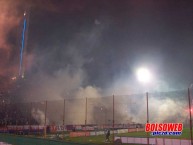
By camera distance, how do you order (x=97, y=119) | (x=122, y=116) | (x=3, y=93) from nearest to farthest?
(x=97, y=119), (x=122, y=116), (x=3, y=93)

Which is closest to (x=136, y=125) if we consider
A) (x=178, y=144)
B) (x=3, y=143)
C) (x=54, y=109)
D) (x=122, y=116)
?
(x=122, y=116)

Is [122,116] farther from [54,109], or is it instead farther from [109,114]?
[54,109]

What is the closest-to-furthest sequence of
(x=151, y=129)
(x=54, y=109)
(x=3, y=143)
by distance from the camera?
(x=151, y=129)
(x=3, y=143)
(x=54, y=109)

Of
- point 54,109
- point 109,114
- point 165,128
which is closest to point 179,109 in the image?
point 109,114

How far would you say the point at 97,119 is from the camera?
86.8 meters

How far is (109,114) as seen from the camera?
257ft

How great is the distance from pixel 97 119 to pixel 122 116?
15006mm

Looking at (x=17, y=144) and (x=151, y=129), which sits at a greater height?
(x=151, y=129)

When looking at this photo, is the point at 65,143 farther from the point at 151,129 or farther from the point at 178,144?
the point at 178,144

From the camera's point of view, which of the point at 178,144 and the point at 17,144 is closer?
the point at 17,144

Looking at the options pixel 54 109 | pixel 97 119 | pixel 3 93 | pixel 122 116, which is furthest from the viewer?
pixel 3 93

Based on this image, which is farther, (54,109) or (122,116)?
(122,116)

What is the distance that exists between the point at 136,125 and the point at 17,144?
80759 millimetres

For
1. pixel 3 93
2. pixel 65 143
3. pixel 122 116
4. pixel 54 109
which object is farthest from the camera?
pixel 3 93
